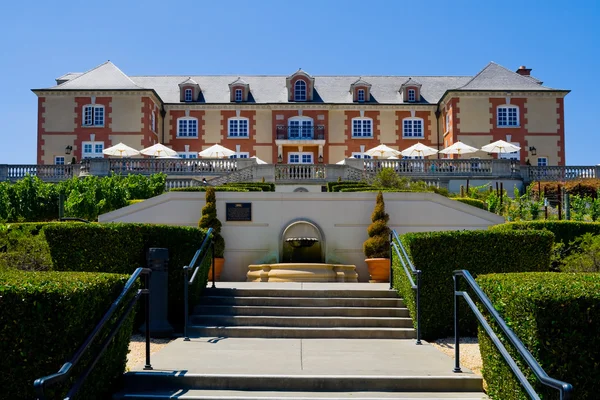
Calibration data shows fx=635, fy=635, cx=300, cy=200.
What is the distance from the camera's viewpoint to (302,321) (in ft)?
33.1

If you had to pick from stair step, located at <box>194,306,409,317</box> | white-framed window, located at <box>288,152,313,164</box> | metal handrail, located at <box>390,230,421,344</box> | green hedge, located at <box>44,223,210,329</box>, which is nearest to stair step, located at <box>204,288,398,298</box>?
stair step, located at <box>194,306,409,317</box>

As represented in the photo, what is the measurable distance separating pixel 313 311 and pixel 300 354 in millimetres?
2183

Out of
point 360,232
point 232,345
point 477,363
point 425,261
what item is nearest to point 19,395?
point 232,345

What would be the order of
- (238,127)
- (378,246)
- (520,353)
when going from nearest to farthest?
(520,353)
(378,246)
(238,127)

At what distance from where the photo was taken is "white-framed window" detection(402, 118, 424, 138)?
4412 centimetres

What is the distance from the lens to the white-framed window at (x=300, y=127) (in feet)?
143

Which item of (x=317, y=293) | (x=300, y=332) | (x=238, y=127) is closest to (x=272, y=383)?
(x=300, y=332)

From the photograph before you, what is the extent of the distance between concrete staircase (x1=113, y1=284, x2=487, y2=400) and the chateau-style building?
31381 mm

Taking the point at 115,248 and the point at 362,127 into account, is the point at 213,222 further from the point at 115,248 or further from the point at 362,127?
the point at 362,127

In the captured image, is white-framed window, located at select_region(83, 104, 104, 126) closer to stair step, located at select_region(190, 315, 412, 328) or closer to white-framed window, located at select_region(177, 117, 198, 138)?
white-framed window, located at select_region(177, 117, 198, 138)

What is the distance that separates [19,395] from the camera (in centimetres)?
510

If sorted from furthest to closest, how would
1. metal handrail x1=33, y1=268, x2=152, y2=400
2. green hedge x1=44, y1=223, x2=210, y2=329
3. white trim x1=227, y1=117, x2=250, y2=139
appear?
white trim x1=227, y1=117, x2=250, y2=139, green hedge x1=44, y1=223, x2=210, y2=329, metal handrail x1=33, y1=268, x2=152, y2=400

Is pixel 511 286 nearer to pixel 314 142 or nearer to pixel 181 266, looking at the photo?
pixel 181 266

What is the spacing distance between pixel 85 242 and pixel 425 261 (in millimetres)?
5197
